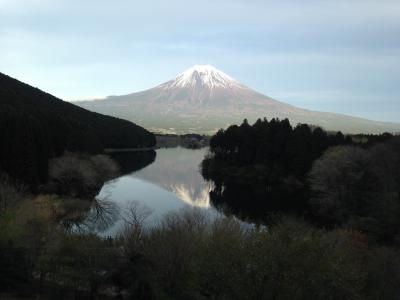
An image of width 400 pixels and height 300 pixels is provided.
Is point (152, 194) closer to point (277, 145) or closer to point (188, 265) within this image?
point (277, 145)

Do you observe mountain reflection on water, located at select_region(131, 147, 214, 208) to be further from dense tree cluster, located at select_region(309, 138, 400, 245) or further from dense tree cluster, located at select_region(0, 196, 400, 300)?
dense tree cluster, located at select_region(0, 196, 400, 300)

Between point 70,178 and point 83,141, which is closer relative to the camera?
point 70,178

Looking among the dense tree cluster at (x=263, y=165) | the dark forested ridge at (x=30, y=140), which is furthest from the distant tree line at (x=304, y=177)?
the dark forested ridge at (x=30, y=140)

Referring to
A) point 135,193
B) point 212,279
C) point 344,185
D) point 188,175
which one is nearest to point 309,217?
point 344,185

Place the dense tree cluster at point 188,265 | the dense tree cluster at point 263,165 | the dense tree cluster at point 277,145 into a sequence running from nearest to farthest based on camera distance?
the dense tree cluster at point 188,265 < the dense tree cluster at point 263,165 < the dense tree cluster at point 277,145

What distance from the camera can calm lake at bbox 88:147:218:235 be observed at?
33906 mm

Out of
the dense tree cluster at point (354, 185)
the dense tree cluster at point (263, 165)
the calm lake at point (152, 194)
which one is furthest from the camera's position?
the dense tree cluster at point (263, 165)

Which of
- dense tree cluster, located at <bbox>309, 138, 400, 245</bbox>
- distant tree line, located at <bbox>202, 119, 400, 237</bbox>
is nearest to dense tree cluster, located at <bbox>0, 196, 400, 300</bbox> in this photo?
distant tree line, located at <bbox>202, 119, 400, 237</bbox>

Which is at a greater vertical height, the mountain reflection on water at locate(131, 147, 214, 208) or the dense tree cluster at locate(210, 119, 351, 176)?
the dense tree cluster at locate(210, 119, 351, 176)

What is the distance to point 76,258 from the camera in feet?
60.3

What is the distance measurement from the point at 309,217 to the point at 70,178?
20649 millimetres

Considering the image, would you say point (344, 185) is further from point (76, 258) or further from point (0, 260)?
point (0, 260)

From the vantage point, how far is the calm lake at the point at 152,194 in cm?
3391

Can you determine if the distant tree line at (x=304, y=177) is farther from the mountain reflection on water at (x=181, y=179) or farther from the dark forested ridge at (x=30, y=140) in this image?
the dark forested ridge at (x=30, y=140)
